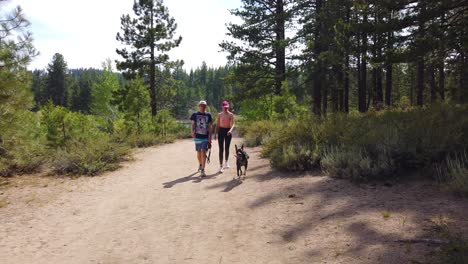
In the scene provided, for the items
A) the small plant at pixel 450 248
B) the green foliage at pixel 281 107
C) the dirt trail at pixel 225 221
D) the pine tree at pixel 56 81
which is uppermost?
the pine tree at pixel 56 81

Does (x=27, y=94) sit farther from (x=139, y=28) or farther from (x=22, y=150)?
(x=139, y=28)

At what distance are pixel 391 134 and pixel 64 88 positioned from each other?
7956cm

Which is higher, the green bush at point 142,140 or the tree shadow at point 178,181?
the green bush at point 142,140

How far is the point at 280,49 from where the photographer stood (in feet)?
77.8

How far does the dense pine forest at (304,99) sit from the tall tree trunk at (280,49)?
9 cm

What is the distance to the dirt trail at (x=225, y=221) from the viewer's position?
435 cm

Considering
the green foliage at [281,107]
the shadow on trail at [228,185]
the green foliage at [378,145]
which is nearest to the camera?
the green foliage at [378,145]

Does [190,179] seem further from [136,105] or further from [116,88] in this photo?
[116,88]

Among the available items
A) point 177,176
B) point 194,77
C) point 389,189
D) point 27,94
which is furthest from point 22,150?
point 194,77

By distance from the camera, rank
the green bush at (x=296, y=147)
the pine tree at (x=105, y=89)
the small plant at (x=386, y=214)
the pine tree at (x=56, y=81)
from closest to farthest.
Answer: the small plant at (x=386, y=214), the green bush at (x=296, y=147), the pine tree at (x=105, y=89), the pine tree at (x=56, y=81)

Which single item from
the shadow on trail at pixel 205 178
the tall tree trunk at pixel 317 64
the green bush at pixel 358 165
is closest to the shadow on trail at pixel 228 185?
the shadow on trail at pixel 205 178

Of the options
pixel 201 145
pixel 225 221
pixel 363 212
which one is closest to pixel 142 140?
pixel 201 145

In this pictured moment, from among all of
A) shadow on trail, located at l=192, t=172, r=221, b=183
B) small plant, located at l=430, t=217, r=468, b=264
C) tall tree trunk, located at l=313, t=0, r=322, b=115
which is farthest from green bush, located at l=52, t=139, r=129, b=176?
tall tree trunk, located at l=313, t=0, r=322, b=115

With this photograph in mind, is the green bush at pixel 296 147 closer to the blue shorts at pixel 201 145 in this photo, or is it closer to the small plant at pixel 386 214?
the blue shorts at pixel 201 145
